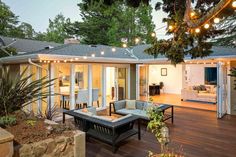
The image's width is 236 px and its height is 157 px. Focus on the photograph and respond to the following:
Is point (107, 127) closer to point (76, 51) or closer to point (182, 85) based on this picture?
point (76, 51)

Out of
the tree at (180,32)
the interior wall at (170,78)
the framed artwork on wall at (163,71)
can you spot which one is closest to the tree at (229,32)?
the interior wall at (170,78)

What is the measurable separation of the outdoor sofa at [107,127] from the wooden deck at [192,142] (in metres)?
0.27

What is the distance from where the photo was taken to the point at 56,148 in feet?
9.97

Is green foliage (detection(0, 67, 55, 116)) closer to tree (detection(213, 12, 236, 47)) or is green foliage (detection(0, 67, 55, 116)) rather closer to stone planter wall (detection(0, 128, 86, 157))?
stone planter wall (detection(0, 128, 86, 157))

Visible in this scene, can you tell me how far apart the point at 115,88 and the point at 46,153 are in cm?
887

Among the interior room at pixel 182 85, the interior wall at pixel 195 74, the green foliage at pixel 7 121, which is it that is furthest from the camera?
the interior wall at pixel 195 74

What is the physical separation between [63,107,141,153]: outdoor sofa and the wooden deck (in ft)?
0.89

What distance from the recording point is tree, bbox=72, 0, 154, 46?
2248cm

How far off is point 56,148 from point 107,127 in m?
2.33

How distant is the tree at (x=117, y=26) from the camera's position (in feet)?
73.8

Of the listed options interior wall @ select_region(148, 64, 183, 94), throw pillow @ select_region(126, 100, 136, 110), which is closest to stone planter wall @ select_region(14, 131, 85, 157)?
throw pillow @ select_region(126, 100, 136, 110)

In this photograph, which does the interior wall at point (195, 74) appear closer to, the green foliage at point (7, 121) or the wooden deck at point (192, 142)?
the wooden deck at point (192, 142)

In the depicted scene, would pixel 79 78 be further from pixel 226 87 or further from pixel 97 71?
pixel 226 87

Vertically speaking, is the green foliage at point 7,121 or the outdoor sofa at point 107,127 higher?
the green foliage at point 7,121
